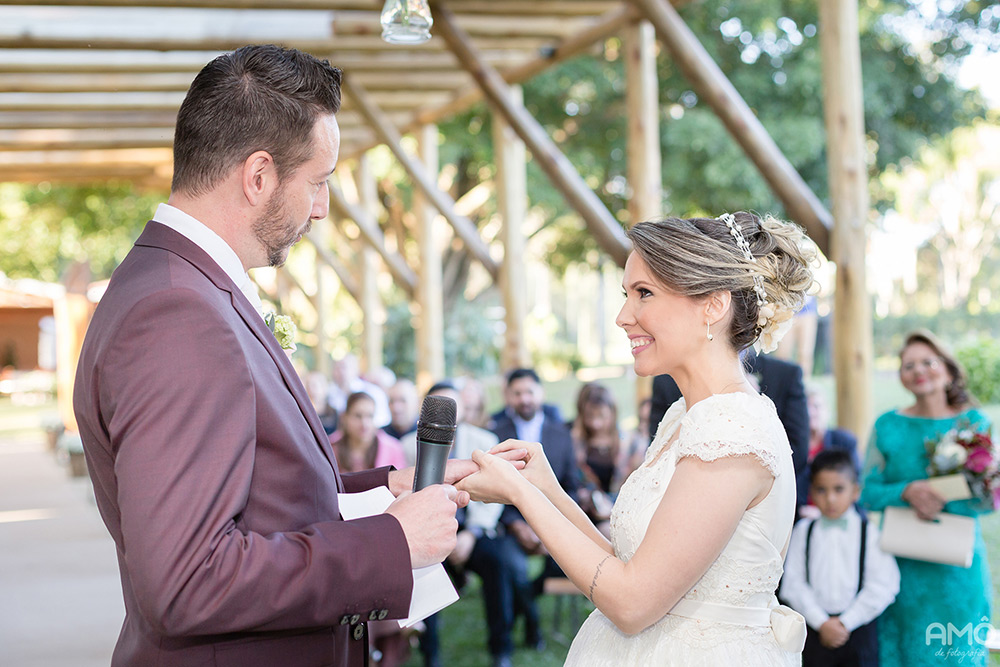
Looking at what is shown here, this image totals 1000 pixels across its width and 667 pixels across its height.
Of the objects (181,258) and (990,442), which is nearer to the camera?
(181,258)

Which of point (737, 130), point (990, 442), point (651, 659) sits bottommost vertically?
point (651, 659)

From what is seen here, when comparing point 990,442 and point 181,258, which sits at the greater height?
point 181,258

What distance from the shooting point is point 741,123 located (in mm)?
5273

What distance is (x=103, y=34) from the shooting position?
7.58m

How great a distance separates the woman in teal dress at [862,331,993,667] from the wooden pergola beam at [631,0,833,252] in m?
0.82

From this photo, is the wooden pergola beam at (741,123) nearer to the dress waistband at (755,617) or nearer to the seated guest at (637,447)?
the seated guest at (637,447)

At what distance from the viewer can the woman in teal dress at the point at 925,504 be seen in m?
4.14

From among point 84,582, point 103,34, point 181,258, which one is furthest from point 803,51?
point 181,258

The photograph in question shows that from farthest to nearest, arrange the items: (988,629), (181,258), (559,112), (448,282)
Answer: (448,282) < (559,112) < (988,629) < (181,258)

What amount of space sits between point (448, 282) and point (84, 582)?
1069cm

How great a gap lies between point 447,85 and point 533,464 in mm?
7800

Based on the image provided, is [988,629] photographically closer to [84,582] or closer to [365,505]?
[365,505]

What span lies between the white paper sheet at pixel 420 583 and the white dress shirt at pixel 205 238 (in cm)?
Answer: 49

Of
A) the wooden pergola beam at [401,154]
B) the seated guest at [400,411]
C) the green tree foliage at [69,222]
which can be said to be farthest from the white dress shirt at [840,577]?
the green tree foliage at [69,222]
